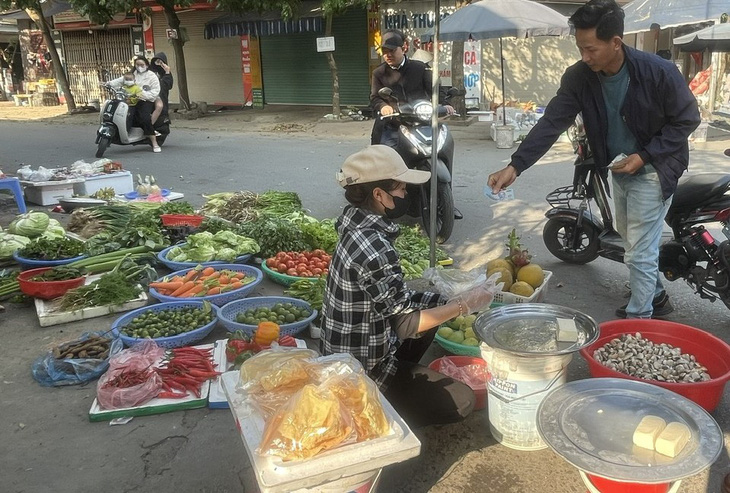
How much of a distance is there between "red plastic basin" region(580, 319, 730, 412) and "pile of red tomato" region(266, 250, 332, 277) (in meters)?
2.49

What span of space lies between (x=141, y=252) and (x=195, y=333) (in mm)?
2011

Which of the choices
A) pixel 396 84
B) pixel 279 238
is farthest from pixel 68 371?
pixel 396 84

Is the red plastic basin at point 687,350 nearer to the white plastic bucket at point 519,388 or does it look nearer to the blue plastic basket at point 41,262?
the white plastic bucket at point 519,388

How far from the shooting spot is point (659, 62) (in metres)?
3.57

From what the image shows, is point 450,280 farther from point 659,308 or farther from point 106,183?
point 106,183

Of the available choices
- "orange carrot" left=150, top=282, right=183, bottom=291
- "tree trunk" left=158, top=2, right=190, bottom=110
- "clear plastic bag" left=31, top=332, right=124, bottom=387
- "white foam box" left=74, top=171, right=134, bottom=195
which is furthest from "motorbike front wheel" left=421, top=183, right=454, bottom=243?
"tree trunk" left=158, top=2, right=190, bottom=110

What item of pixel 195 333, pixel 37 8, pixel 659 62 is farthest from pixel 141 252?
pixel 37 8

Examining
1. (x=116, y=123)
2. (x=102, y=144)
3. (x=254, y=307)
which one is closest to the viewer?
(x=254, y=307)

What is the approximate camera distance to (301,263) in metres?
5.38

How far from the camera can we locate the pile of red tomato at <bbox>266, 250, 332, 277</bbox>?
5.27 meters

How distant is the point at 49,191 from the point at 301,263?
4.83 metres

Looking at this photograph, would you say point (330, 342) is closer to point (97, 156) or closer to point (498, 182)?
point (498, 182)

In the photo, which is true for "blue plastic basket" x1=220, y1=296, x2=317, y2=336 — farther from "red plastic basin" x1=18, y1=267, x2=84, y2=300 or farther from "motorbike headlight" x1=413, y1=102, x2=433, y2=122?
"motorbike headlight" x1=413, y1=102, x2=433, y2=122

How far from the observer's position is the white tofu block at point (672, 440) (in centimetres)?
200
